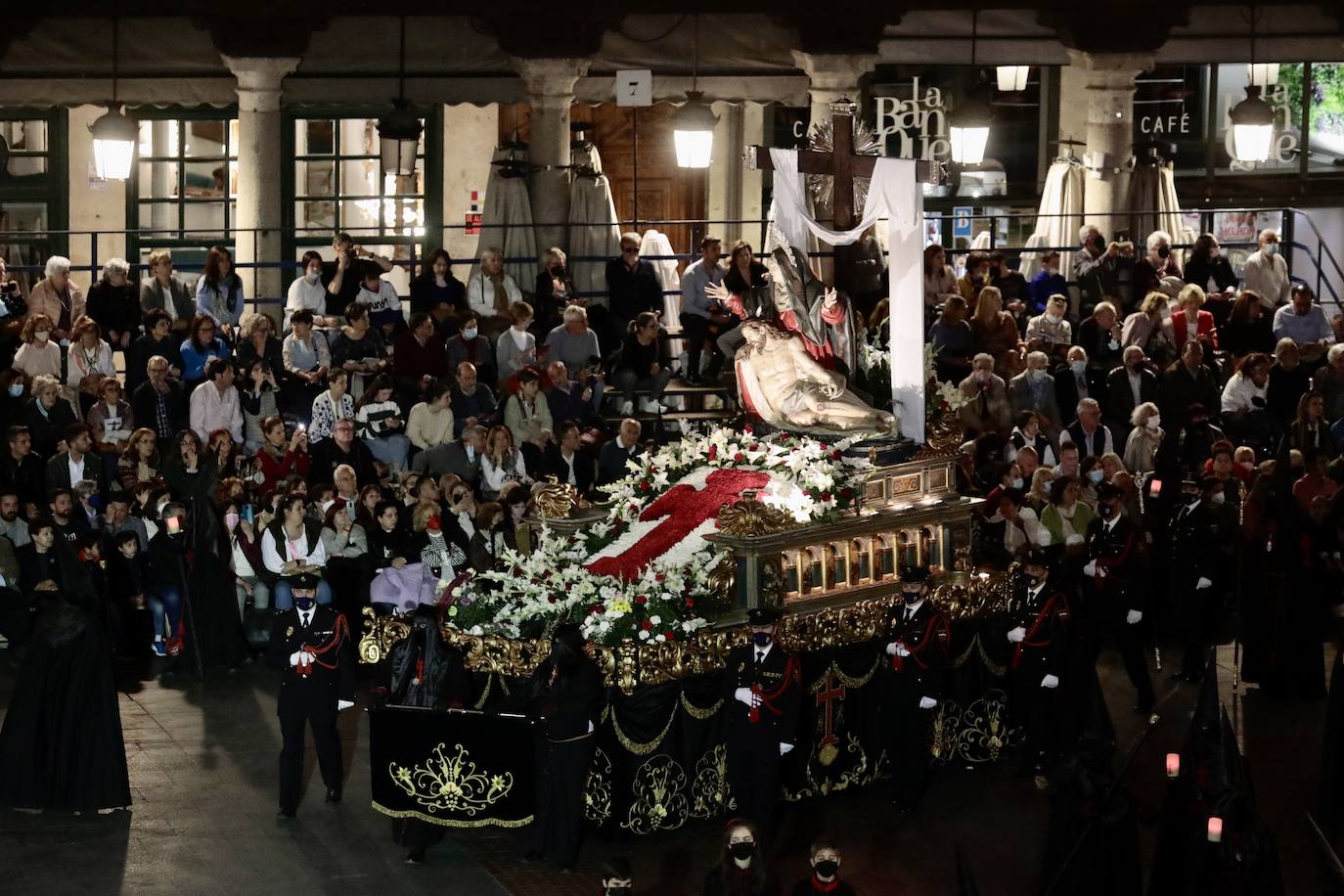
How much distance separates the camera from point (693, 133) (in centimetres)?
2331

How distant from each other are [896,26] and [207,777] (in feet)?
41.1

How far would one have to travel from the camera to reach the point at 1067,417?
22391 mm

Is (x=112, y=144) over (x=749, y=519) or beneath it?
over

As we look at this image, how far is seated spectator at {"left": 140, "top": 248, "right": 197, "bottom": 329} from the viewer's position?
22.2 m

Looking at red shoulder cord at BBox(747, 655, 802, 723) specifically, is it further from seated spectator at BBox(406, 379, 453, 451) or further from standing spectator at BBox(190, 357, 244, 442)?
standing spectator at BBox(190, 357, 244, 442)

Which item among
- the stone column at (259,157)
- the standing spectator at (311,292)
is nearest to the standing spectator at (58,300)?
the standing spectator at (311,292)

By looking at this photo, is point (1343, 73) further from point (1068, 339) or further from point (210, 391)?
point (210, 391)

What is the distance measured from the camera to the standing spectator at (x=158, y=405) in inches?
818

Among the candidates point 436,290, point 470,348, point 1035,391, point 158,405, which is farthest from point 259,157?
point 1035,391

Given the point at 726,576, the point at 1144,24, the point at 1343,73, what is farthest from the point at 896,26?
the point at 726,576

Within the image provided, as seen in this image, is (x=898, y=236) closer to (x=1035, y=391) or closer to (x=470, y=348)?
(x=1035, y=391)

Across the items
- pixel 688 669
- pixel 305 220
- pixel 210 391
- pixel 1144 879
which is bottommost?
pixel 1144 879

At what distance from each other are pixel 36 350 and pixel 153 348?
3.17 feet

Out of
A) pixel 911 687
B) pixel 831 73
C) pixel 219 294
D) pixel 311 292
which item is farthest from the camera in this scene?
pixel 831 73
